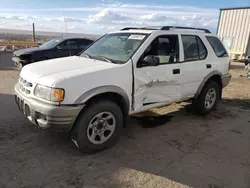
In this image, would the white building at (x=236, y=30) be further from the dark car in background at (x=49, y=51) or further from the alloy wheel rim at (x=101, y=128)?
the alloy wheel rim at (x=101, y=128)

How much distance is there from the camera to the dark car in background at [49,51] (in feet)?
29.2

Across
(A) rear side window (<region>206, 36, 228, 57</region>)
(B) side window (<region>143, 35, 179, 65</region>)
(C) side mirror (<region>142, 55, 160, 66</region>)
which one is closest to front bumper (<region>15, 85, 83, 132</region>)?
(C) side mirror (<region>142, 55, 160, 66</region>)

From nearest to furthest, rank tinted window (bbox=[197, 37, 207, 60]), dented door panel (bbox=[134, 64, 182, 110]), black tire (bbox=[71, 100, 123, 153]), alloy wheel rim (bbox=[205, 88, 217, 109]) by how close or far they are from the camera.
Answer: black tire (bbox=[71, 100, 123, 153]), dented door panel (bbox=[134, 64, 182, 110]), tinted window (bbox=[197, 37, 207, 60]), alloy wheel rim (bbox=[205, 88, 217, 109])

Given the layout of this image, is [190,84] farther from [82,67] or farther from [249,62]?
[249,62]

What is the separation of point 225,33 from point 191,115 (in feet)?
45.4

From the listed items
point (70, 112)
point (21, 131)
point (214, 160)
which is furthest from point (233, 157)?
point (21, 131)

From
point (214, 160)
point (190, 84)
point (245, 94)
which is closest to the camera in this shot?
point (214, 160)

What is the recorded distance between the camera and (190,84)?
4.86 meters

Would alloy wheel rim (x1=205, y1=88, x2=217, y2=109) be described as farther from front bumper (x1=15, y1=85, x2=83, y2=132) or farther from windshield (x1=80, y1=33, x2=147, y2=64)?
front bumper (x1=15, y1=85, x2=83, y2=132)

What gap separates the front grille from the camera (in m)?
3.34

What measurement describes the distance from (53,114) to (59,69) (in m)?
0.78

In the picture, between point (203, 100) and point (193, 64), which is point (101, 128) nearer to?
point (193, 64)

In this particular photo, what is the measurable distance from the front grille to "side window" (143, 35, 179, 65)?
189 cm

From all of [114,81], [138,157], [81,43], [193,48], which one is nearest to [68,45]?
[81,43]
